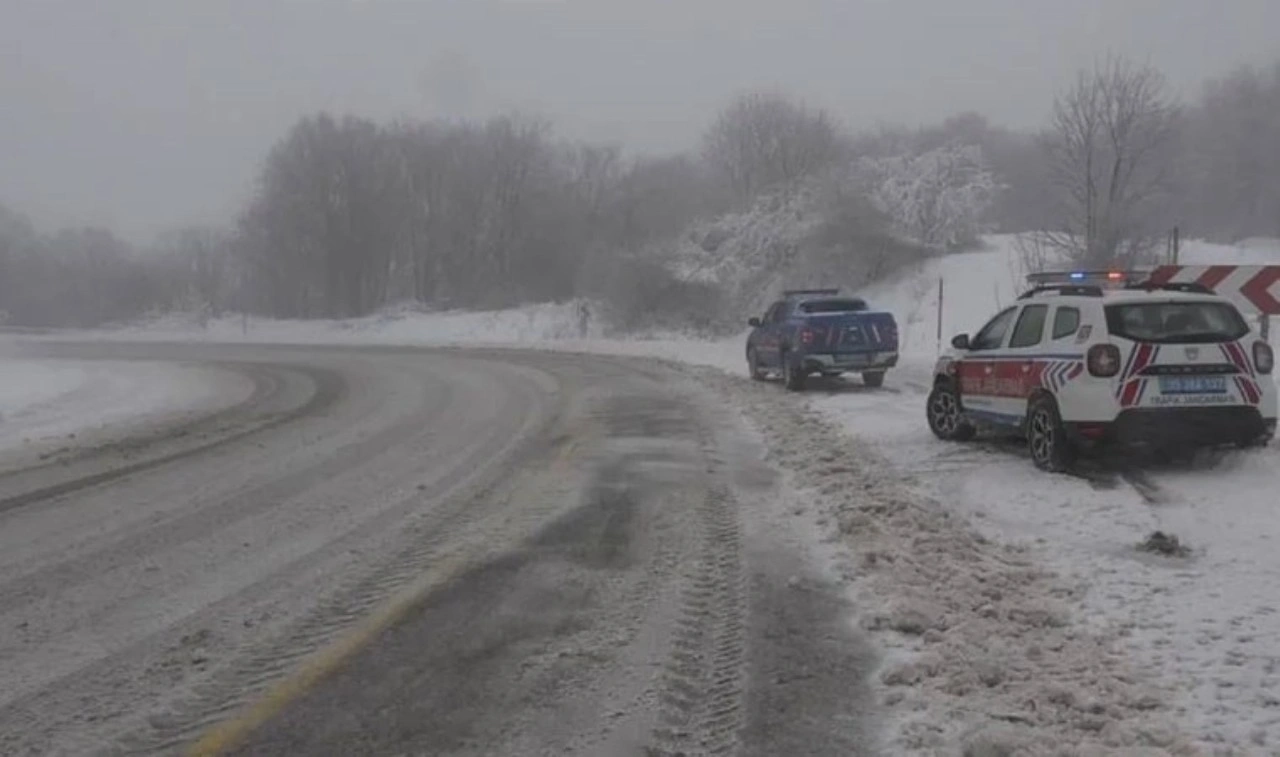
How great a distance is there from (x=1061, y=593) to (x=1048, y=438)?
4022 mm

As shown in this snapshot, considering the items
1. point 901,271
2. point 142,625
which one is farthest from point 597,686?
point 901,271

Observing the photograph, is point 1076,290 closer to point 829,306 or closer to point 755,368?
point 829,306

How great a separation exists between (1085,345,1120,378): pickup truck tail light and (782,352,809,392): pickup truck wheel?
34.4 feet

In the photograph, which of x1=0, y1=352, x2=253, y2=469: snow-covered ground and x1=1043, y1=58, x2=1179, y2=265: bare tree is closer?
x1=0, y1=352, x2=253, y2=469: snow-covered ground

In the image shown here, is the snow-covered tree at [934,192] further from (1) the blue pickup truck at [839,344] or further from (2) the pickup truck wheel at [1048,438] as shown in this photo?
(2) the pickup truck wheel at [1048,438]

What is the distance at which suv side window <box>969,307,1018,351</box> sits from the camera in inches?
448

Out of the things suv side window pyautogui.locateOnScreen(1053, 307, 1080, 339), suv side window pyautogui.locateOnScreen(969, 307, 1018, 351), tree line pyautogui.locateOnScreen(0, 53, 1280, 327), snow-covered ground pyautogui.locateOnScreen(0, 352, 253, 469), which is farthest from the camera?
tree line pyautogui.locateOnScreen(0, 53, 1280, 327)

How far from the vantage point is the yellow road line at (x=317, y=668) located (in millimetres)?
4410

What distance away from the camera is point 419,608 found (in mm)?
6238

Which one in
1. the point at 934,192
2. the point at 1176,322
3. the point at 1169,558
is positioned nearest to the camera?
the point at 1169,558

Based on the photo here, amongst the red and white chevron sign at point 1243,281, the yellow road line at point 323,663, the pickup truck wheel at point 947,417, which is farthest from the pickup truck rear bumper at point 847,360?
the yellow road line at point 323,663

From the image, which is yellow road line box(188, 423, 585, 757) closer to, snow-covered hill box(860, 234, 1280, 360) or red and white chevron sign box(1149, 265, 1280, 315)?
red and white chevron sign box(1149, 265, 1280, 315)

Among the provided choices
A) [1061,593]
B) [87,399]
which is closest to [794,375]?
[87,399]

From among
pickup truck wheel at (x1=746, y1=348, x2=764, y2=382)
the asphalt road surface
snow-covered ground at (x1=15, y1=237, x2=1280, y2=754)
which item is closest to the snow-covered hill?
pickup truck wheel at (x1=746, y1=348, x2=764, y2=382)
